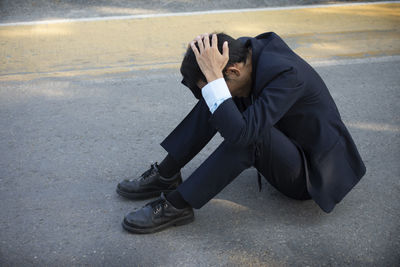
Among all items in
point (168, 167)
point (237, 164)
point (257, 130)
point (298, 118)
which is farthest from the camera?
point (168, 167)

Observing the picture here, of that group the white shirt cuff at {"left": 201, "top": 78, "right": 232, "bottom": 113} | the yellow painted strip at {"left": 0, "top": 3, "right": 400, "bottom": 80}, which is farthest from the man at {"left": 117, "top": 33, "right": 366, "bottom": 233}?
the yellow painted strip at {"left": 0, "top": 3, "right": 400, "bottom": 80}

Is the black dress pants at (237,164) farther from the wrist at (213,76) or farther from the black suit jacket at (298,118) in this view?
the wrist at (213,76)

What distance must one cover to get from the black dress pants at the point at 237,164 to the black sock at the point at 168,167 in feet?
0.81

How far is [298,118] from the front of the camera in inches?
93.3

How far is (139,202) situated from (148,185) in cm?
13

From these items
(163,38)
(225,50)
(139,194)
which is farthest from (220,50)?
(163,38)

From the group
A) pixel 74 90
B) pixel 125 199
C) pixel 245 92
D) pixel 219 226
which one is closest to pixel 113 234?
pixel 125 199

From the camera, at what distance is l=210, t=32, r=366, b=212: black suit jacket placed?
2133 mm

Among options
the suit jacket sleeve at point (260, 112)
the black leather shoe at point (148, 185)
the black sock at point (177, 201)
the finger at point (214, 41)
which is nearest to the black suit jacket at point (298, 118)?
the suit jacket sleeve at point (260, 112)

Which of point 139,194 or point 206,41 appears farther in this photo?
point 139,194

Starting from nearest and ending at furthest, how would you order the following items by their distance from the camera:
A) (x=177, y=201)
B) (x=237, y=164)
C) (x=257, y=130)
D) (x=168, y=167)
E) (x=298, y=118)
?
(x=257, y=130)
(x=237, y=164)
(x=298, y=118)
(x=177, y=201)
(x=168, y=167)

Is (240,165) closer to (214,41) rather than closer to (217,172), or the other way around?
(217,172)

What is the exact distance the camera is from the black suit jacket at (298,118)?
2.13 metres

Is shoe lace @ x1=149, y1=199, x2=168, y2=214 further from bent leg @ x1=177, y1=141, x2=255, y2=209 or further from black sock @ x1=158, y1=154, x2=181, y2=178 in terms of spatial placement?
black sock @ x1=158, y1=154, x2=181, y2=178
